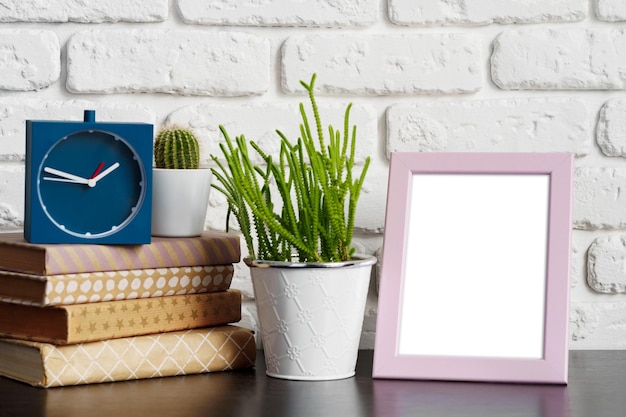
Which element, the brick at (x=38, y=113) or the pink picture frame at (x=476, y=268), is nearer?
the pink picture frame at (x=476, y=268)

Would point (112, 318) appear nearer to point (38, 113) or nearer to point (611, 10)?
point (38, 113)

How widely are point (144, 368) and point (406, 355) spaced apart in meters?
0.31

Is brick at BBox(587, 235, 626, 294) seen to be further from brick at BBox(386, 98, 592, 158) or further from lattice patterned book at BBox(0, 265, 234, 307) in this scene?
lattice patterned book at BBox(0, 265, 234, 307)

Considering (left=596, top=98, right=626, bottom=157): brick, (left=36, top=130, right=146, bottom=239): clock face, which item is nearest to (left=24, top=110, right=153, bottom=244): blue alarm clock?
(left=36, top=130, right=146, bottom=239): clock face

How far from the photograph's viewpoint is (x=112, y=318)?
3.34 feet

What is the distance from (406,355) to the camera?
1.06 metres

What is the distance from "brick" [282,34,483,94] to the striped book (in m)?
0.29

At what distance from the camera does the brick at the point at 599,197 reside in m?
1.25

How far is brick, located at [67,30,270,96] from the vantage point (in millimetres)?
1250

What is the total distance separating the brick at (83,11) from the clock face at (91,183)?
0.93ft

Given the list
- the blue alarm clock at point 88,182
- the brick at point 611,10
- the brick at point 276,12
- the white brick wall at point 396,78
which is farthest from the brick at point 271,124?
the brick at point 611,10

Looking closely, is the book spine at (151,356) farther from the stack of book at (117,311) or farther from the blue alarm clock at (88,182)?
the blue alarm clock at (88,182)

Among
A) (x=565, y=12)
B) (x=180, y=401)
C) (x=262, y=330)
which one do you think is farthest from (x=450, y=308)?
(x=565, y=12)

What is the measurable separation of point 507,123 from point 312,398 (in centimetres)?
52
